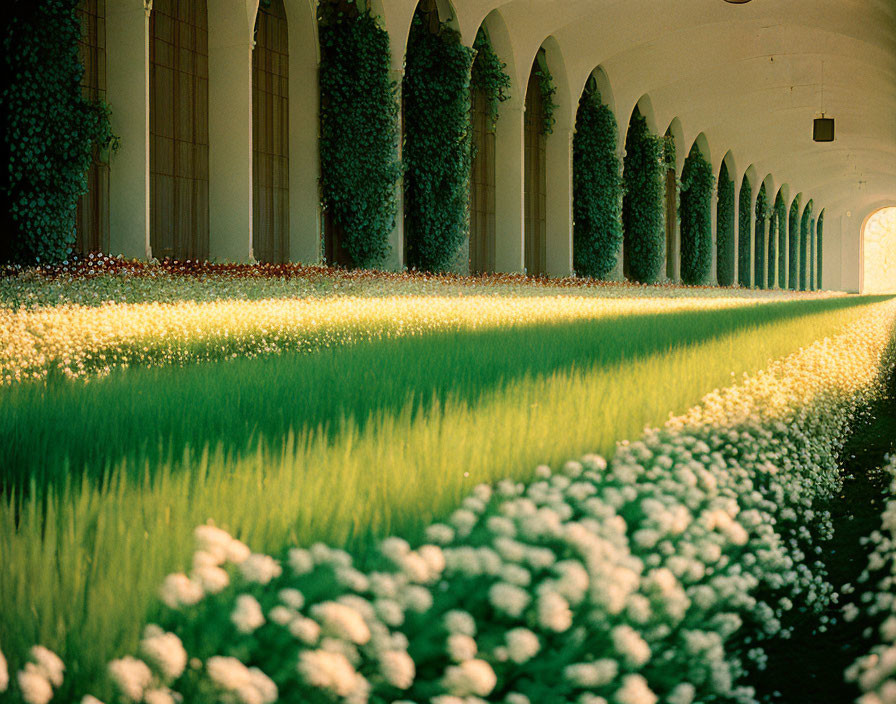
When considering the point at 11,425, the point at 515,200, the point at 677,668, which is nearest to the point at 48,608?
the point at 677,668

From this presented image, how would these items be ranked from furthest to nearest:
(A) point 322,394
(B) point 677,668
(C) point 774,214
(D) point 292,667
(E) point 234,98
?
1. (C) point 774,214
2. (E) point 234,98
3. (A) point 322,394
4. (B) point 677,668
5. (D) point 292,667

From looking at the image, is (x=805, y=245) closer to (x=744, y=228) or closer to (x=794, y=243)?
(x=794, y=243)

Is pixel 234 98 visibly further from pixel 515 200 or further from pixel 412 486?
pixel 412 486

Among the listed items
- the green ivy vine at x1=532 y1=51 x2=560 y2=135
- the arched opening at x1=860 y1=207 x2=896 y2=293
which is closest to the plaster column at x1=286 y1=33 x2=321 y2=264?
the green ivy vine at x1=532 y1=51 x2=560 y2=135

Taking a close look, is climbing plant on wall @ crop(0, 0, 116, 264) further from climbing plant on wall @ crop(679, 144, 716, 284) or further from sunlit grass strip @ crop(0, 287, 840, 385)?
climbing plant on wall @ crop(679, 144, 716, 284)

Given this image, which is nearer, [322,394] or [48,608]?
[48,608]

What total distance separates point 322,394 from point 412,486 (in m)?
1.60

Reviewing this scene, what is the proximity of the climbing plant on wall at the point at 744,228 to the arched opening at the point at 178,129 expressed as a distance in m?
32.7

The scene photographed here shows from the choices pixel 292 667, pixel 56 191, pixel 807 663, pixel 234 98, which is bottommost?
pixel 807 663

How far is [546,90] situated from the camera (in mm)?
24047

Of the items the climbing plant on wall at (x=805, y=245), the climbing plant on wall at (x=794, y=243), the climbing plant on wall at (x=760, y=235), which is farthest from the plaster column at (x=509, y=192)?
the climbing plant on wall at (x=805, y=245)

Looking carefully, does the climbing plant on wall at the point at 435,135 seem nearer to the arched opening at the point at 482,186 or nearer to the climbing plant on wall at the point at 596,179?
the arched opening at the point at 482,186

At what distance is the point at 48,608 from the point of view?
115 cm

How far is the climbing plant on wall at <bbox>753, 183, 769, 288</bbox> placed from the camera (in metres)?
46.6
